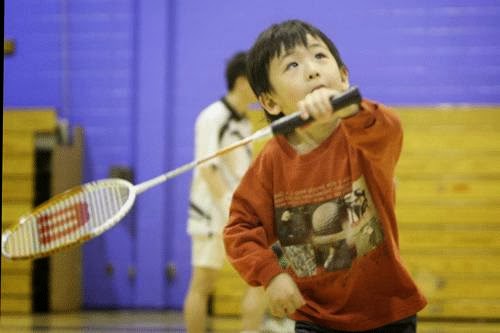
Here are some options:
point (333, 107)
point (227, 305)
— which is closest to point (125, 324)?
point (227, 305)

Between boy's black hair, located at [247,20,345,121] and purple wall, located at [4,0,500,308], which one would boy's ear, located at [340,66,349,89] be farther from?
purple wall, located at [4,0,500,308]

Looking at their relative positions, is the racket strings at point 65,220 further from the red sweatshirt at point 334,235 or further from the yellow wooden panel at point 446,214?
the yellow wooden panel at point 446,214

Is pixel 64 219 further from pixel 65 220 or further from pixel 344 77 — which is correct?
pixel 344 77

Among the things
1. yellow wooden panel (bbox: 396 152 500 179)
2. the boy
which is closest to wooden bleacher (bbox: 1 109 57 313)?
yellow wooden panel (bbox: 396 152 500 179)

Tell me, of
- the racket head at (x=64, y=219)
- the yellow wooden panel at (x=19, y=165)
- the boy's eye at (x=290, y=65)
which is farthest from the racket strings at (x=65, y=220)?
the yellow wooden panel at (x=19, y=165)

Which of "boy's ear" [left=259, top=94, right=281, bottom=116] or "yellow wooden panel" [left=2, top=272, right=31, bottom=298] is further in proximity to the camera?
"yellow wooden panel" [left=2, top=272, right=31, bottom=298]

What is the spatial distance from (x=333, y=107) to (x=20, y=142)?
6206mm

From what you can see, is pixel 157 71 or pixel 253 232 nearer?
pixel 253 232

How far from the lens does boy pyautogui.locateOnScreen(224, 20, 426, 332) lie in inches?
99.7

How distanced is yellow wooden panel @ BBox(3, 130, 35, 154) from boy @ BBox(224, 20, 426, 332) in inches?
221

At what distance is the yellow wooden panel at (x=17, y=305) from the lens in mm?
7836

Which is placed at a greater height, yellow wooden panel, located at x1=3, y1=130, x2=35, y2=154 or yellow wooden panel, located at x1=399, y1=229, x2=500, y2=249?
yellow wooden panel, located at x1=3, y1=130, x2=35, y2=154

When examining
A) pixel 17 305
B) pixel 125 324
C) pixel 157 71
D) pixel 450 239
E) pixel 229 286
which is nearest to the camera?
pixel 125 324

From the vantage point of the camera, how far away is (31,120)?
7941 mm
